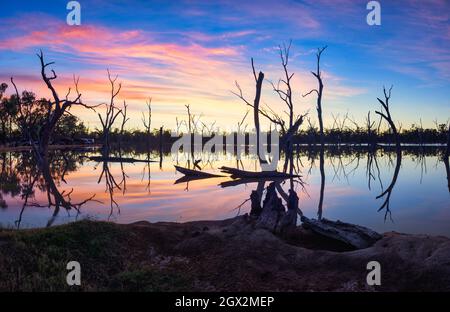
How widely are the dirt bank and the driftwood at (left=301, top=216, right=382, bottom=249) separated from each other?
22cm

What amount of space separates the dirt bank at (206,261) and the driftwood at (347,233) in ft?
0.71

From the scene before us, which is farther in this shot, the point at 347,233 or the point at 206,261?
the point at 347,233

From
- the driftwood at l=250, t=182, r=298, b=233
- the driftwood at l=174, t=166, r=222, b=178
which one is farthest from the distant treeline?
the driftwood at l=250, t=182, r=298, b=233

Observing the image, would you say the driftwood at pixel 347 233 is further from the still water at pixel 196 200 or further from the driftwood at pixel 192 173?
the driftwood at pixel 192 173

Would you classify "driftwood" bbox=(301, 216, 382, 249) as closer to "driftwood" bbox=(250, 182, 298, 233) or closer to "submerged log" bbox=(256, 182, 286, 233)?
"driftwood" bbox=(250, 182, 298, 233)

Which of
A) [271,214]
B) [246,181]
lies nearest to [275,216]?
[271,214]

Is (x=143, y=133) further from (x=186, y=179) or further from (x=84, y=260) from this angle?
(x=84, y=260)

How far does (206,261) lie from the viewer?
7180 millimetres

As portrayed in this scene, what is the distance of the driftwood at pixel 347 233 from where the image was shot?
319 inches

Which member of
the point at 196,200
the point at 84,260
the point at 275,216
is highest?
the point at 275,216

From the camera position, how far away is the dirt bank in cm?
627

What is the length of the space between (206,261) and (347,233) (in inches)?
112

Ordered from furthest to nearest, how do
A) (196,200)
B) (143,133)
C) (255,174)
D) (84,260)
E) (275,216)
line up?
1. (143,133)
2. (255,174)
3. (196,200)
4. (275,216)
5. (84,260)
